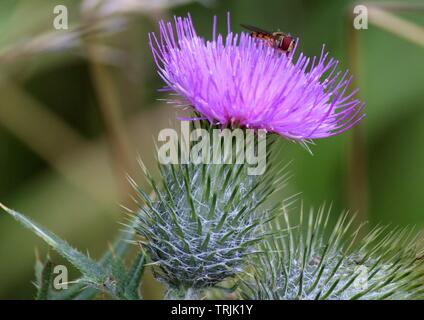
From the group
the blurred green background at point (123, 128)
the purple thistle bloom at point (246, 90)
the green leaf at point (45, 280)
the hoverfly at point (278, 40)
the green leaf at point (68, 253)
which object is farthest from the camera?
the blurred green background at point (123, 128)

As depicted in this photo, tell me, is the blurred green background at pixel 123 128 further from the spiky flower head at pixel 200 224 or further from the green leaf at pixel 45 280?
the green leaf at pixel 45 280

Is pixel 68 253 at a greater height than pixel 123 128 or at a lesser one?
lesser

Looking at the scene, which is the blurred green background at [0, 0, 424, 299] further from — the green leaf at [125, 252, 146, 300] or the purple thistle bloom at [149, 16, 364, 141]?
the green leaf at [125, 252, 146, 300]

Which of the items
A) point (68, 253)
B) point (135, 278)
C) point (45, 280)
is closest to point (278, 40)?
point (135, 278)

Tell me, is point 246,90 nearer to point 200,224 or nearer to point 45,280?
point 200,224

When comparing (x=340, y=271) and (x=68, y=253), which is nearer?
(x=68, y=253)

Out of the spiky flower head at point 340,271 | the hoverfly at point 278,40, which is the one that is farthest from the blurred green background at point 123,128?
the spiky flower head at point 340,271
